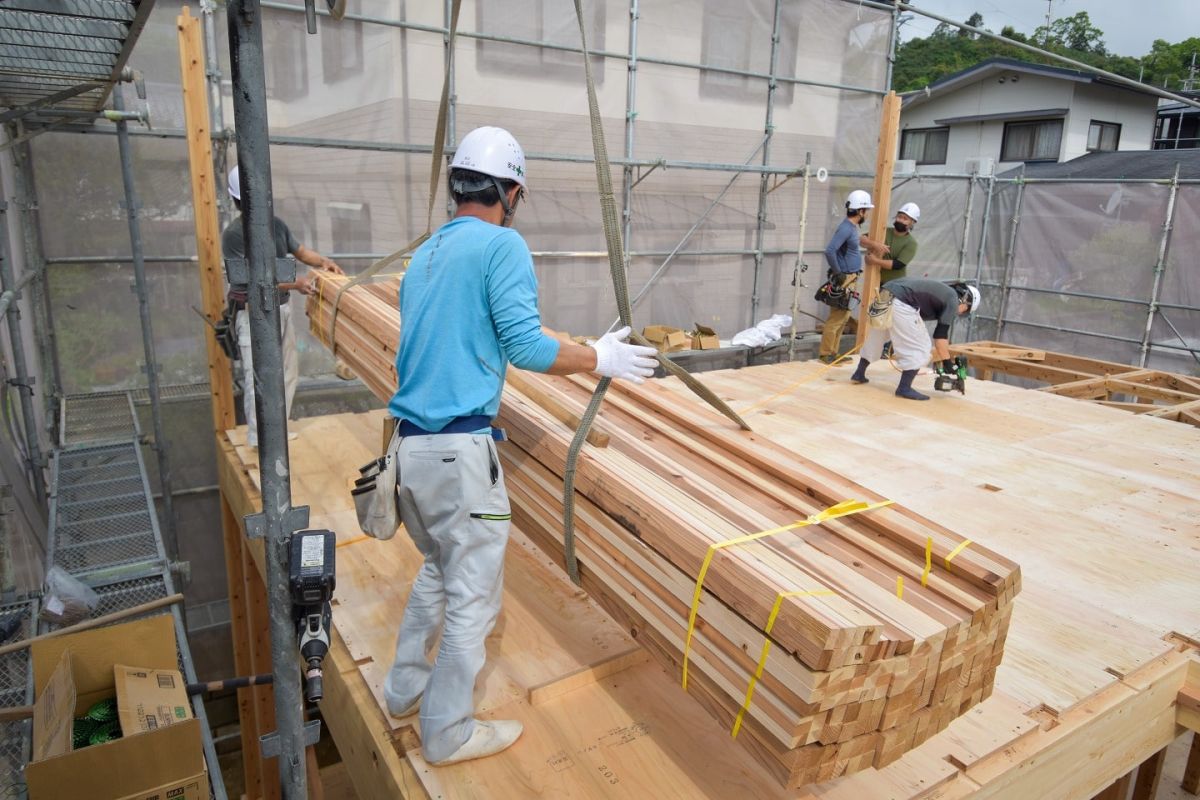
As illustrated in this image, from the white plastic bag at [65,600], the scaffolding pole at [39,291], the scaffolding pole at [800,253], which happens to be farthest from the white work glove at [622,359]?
the scaffolding pole at [800,253]

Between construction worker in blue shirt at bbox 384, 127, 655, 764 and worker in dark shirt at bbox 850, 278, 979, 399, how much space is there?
492 centimetres

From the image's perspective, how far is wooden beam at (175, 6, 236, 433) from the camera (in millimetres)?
4785

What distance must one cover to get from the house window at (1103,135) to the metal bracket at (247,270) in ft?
77.5

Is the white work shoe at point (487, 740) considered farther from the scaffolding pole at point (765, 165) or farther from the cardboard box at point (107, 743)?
the scaffolding pole at point (765, 165)

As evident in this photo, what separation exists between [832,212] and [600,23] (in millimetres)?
4383

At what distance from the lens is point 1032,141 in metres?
20.5

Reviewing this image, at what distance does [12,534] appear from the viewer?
362 centimetres

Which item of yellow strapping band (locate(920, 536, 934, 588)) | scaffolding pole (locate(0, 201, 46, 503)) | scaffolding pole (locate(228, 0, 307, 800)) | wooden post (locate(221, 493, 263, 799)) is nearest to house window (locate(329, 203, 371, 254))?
wooden post (locate(221, 493, 263, 799))

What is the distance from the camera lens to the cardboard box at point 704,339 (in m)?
9.62

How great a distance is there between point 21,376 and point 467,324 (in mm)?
3449

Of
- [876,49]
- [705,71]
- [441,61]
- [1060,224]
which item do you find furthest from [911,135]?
[441,61]

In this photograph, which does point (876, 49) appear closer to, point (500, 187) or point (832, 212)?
point (832, 212)

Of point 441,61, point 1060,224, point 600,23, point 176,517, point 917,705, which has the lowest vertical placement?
point 176,517

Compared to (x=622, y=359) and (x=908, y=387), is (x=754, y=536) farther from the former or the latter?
(x=908, y=387)
